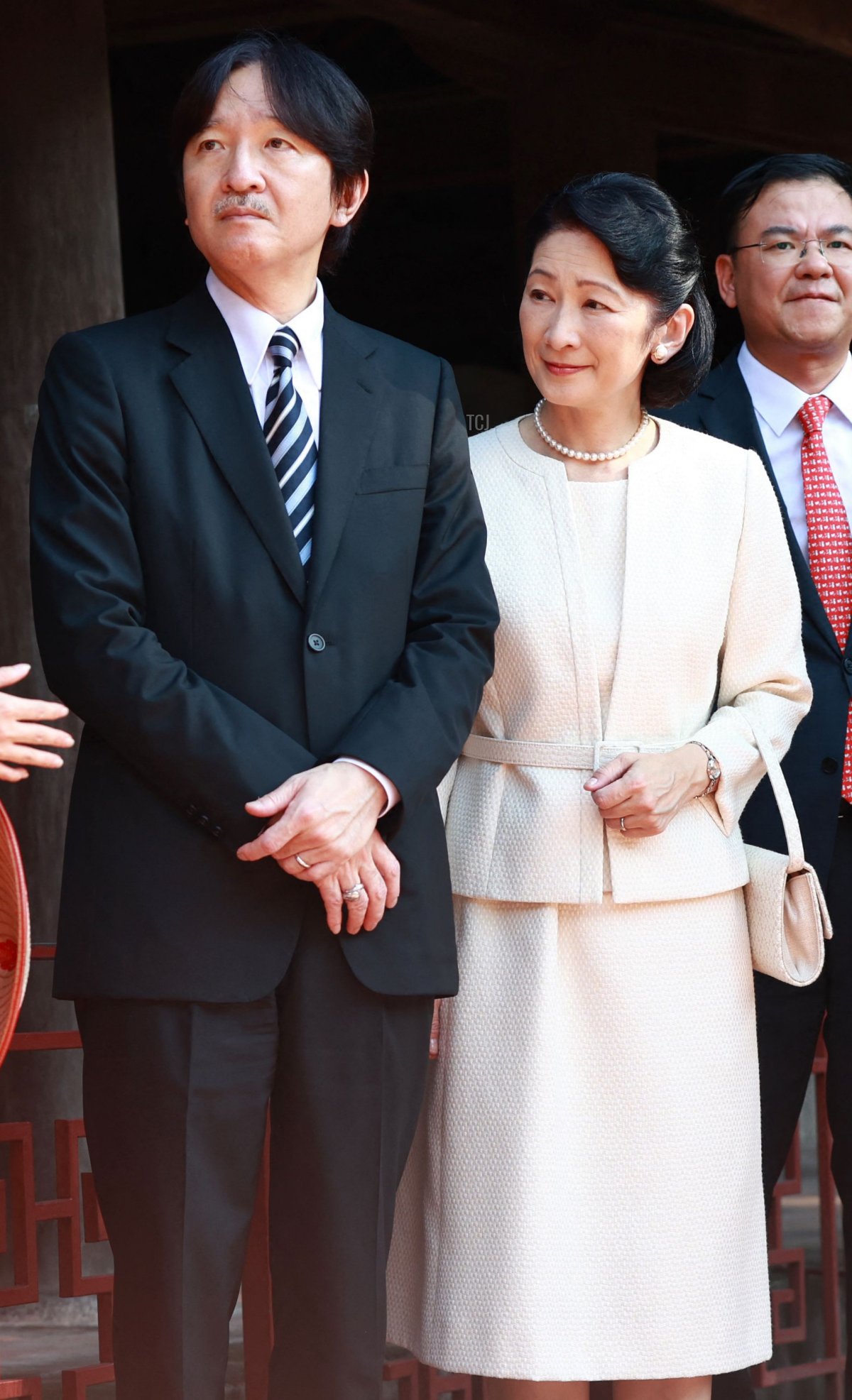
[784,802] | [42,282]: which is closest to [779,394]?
[784,802]

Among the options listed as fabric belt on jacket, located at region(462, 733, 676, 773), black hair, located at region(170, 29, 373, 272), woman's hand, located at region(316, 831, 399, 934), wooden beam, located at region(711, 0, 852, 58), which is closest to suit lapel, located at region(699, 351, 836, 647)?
fabric belt on jacket, located at region(462, 733, 676, 773)

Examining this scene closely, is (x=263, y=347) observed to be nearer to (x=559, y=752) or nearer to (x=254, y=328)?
(x=254, y=328)

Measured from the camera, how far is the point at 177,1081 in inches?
84.5

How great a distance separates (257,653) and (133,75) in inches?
225

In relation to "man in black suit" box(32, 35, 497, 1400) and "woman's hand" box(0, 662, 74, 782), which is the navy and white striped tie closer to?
"man in black suit" box(32, 35, 497, 1400)

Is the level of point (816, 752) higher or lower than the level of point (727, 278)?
lower

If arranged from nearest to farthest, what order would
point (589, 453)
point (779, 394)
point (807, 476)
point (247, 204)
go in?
1. point (247, 204)
2. point (589, 453)
3. point (807, 476)
4. point (779, 394)

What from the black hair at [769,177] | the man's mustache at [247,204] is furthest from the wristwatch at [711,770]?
the black hair at [769,177]

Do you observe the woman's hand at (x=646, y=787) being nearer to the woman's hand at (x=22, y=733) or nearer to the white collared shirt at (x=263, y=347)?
the white collared shirt at (x=263, y=347)

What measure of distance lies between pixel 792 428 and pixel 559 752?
0.94 metres

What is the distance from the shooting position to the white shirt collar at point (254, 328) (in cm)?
238

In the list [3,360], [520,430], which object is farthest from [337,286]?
[520,430]

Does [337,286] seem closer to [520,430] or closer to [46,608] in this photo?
[520,430]

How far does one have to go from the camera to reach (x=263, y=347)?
93.6 inches
